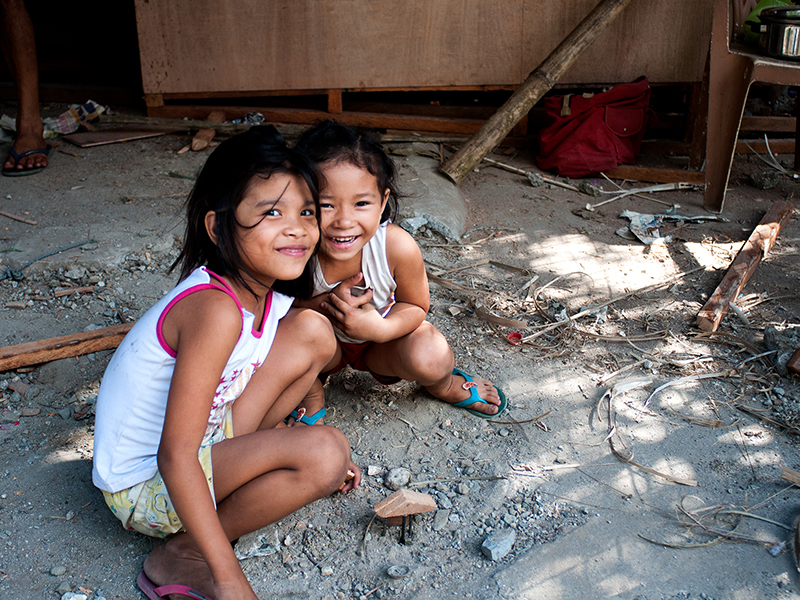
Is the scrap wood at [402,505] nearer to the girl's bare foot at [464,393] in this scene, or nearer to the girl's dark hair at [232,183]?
the girl's bare foot at [464,393]

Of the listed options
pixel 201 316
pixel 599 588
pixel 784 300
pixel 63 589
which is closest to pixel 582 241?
pixel 784 300

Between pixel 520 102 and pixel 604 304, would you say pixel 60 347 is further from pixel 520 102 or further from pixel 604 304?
pixel 520 102

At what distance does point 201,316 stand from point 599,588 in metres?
1.24

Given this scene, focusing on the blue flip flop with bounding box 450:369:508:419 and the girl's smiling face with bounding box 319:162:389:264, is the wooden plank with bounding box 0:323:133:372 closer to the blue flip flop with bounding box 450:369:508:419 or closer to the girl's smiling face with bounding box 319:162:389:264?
the girl's smiling face with bounding box 319:162:389:264

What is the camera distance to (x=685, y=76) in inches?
192

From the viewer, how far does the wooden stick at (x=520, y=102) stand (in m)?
4.25

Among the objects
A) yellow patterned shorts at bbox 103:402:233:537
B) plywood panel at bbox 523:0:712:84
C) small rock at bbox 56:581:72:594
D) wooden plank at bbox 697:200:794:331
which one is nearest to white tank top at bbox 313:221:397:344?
yellow patterned shorts at bbox 103:402:233:537

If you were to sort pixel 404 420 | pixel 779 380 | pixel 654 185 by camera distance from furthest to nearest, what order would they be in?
pixel 654 185, pixel 779 380, pixel 404 420

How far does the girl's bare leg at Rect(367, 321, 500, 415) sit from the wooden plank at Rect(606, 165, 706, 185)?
111 inches

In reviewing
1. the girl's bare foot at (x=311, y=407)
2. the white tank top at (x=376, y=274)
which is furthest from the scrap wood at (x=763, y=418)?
the girl's bare foot at (x=311, y=407)

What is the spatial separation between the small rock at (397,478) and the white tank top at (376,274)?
1.81 ft

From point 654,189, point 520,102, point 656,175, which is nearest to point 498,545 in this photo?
point 520,102

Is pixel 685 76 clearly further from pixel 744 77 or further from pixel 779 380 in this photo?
pixel 779 380

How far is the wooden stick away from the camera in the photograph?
4.25 meters
